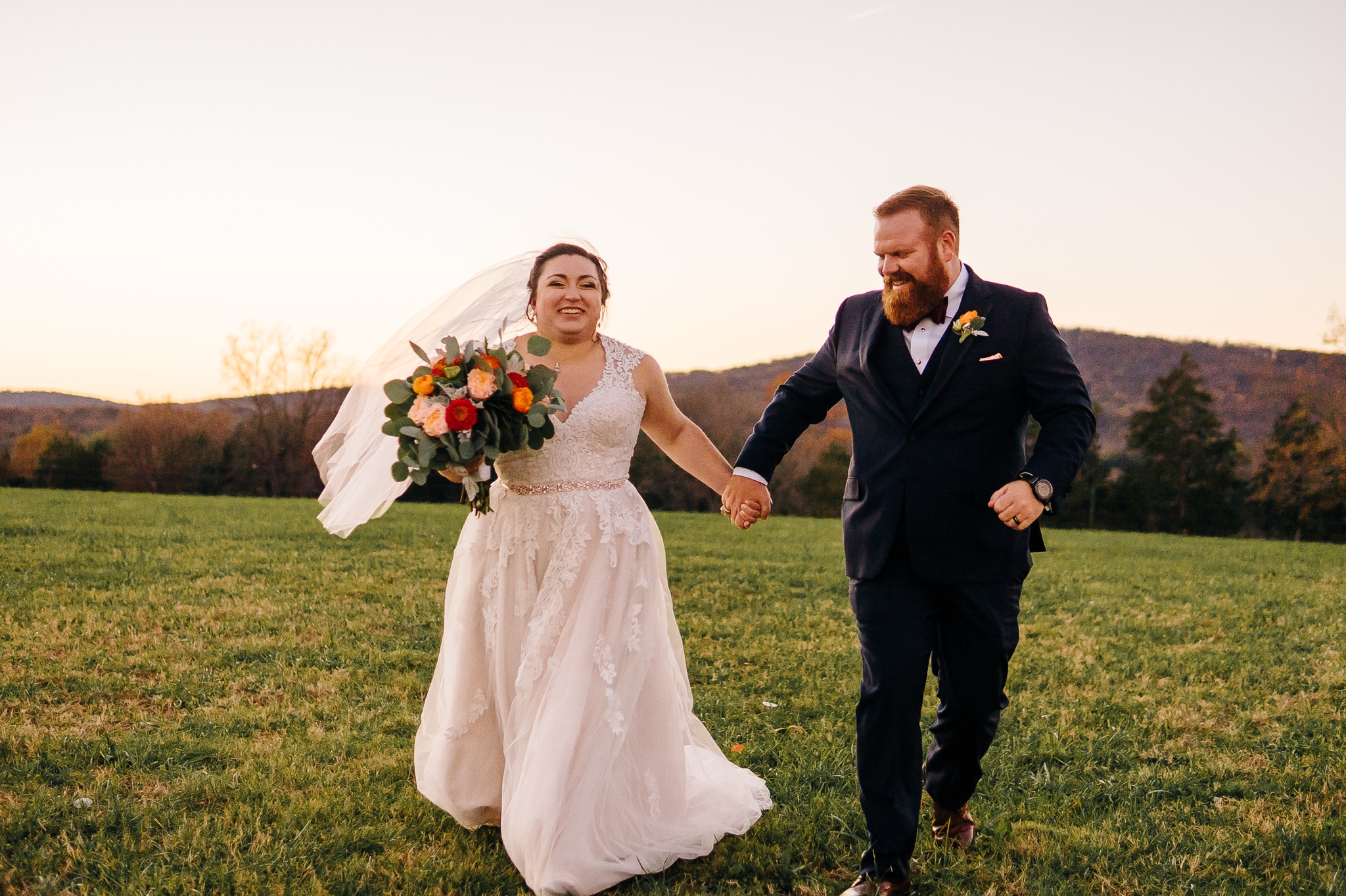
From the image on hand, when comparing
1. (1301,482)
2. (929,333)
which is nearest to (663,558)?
(929,333)

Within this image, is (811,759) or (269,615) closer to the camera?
(811,759)

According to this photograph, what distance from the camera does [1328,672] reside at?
7.73 metres

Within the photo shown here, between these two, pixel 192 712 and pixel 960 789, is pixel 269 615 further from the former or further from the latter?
pixel 960 789

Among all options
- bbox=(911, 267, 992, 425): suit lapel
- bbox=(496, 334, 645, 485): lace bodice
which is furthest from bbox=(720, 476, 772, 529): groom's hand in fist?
bbox=(911, 267, 992, 425): suit lapel

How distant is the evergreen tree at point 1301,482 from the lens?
4619cm

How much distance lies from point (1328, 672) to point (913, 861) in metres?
5.75

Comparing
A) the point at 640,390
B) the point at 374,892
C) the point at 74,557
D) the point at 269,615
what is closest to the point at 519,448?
the point at 640,390

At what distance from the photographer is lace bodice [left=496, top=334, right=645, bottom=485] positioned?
4281mm

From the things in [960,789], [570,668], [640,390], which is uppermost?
[640,390]

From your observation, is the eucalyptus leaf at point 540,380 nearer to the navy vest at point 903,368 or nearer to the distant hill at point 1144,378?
the navy vest at point 903,368

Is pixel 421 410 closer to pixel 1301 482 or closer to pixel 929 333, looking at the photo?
pixel 929 333

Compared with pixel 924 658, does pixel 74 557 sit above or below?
below

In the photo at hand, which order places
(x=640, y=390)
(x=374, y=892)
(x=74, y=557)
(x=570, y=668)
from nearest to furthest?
(x=374, y=892)
(x=570, y=668)
(x=640, y=390)
(x=74, y=557)

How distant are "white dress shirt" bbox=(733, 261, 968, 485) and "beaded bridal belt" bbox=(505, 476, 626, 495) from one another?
1.53 metres
